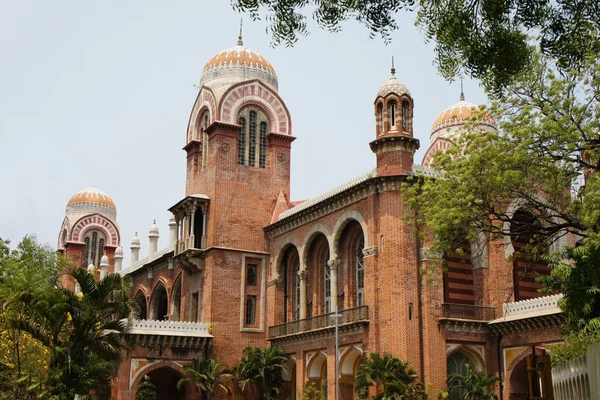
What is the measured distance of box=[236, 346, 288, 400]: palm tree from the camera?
35.9 meters

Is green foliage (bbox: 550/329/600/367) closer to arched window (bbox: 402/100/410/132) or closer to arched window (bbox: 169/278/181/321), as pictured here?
arched window (bbox: 402/100/410/132)

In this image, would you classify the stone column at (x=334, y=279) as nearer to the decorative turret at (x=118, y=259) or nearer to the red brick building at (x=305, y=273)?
the red brick building at (x=305, y=273)

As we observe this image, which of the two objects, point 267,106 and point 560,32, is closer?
point 560,32

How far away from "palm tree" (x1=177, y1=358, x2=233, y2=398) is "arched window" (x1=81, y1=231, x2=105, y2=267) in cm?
3140

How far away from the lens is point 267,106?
140 feet

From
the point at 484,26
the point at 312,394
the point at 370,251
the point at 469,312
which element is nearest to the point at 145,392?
the point at 312,394

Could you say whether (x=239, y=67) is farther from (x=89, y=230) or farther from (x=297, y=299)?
(x=89, y=230)

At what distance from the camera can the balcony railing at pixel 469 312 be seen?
31.1m

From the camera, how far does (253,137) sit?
42.2m

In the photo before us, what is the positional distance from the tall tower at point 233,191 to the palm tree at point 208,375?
128 cm

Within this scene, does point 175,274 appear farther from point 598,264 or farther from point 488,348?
point 598,264

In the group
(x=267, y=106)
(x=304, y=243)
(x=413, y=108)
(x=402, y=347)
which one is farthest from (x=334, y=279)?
(x=267, y=106)

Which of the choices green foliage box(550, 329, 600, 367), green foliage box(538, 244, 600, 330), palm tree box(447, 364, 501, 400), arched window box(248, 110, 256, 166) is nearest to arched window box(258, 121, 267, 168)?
arched window box(248, 110, 256, 166)

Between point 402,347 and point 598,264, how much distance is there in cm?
1025
